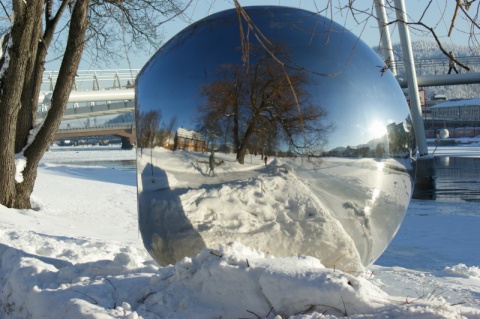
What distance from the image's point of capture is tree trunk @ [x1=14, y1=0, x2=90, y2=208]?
40.5 feet

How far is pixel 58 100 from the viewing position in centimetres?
1250

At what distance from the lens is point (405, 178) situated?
17.5 feet

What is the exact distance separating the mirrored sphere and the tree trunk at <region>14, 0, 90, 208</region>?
7.60 m

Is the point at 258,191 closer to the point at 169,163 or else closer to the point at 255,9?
the point at 169,163

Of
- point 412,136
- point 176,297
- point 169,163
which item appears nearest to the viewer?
point 176,297

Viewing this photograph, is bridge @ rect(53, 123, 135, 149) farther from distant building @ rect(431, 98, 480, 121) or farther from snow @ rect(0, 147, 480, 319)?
snow @ rect(0, 147, 480, 319)

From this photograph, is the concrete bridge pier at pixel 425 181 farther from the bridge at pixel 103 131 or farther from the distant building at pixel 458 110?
the distant building at pixel 458 110

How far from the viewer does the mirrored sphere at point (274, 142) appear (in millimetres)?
4633

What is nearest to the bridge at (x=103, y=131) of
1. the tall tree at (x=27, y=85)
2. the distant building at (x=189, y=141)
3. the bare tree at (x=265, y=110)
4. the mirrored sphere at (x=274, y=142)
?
the tall tree at (x=27, y=85)

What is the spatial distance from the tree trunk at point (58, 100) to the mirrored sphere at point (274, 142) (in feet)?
24.9

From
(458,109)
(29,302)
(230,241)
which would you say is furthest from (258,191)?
(458,109)

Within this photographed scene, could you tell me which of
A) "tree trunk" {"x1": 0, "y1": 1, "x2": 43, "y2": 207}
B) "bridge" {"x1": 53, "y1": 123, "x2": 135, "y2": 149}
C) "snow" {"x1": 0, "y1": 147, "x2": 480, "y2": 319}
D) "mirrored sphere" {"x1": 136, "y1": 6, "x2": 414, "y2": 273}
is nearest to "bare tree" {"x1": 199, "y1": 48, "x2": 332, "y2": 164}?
"mirrored sphere" {"x1": 136, "y1": 6, "x2": 414, "y2": 273}

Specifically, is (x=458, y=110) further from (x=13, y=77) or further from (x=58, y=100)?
(x=13, y=77)

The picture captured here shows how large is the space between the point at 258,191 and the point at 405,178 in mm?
1372
